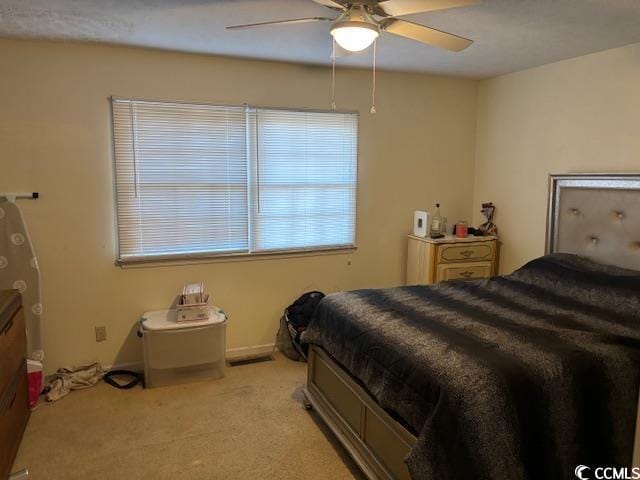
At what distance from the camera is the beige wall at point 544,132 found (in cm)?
304

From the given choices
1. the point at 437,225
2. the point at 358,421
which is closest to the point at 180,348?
the point at 358,421

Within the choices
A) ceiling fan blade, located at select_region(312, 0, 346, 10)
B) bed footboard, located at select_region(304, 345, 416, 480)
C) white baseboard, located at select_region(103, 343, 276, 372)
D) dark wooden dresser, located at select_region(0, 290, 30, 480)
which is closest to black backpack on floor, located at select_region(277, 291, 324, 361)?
white baseboard, located at select_region(103, 343, 276, 372)

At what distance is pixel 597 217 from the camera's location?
3.09m

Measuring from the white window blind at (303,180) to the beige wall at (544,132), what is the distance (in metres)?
1.31

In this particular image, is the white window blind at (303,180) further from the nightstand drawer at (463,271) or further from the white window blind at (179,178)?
the nightstand drawer at (463,271)

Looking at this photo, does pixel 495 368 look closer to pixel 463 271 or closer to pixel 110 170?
pixel 463 271

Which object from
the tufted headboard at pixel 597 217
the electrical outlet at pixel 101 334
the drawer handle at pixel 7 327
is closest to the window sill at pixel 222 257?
the electrical outlet at pixel 101 334

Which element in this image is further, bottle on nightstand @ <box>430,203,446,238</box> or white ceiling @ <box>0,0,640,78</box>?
bottle on nightstand @ <box>430,203,446,238</box>

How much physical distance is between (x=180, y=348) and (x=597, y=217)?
9.80 feet

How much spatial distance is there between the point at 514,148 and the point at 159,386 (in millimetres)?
3388

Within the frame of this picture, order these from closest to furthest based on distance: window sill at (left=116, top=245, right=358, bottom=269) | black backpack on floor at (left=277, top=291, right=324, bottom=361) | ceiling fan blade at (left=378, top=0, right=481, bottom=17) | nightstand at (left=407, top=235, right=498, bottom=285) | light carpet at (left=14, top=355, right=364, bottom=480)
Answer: ceiling fan blade at (left=378, top=0, right=481, bottom=17)
light carpet at (left=14, top=355, right=364, bottom=480)
window sill at (left=116, top=245, right=358, bottom=269)
black backpack on floor at (left=277, top=291, right=324, bottom=361)
nightstand at (left=407, top=235, right=498, bottom=285)

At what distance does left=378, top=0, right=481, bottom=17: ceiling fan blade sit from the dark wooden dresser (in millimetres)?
2232

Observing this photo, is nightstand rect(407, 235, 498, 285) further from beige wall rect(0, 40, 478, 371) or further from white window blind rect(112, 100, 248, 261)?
white window blind rect(112, 100, 248, 261)

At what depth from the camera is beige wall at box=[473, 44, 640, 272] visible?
120 inches
